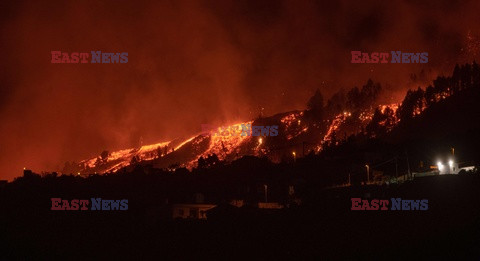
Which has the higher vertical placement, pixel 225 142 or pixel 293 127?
pixel 293 127

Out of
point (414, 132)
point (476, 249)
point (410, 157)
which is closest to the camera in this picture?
point (476, 249)

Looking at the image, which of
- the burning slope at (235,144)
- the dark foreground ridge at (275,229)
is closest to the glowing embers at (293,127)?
the burning slope at (235,144)

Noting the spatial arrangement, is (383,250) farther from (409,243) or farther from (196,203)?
(196,203)

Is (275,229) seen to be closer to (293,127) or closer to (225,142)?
(225,142)

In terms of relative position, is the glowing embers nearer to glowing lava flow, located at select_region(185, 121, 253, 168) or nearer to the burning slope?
the burning slope

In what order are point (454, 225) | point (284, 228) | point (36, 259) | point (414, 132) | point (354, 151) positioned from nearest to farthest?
point (454, 225)
point (284, 228)
point (36, 259)
point (354, 151)
point (414, 132)

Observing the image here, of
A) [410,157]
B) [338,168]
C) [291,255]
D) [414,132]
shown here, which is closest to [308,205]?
[291,255]

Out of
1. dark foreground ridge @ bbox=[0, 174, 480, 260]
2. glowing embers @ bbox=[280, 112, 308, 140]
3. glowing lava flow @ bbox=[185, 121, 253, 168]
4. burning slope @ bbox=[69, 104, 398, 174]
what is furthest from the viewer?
glowing embers @ bbox=[280, 112, 308, 140]

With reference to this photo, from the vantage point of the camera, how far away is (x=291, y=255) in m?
33.0

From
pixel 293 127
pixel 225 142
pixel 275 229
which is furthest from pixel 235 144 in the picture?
pixel 275 229

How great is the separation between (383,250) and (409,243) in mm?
1646

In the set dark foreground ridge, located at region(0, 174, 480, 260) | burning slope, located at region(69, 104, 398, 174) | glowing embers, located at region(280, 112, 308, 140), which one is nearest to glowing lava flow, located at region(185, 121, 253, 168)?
burning slope, located at region(69, 104, 398, 174)

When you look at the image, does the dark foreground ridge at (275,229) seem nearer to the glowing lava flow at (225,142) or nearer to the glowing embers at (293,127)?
the glowing lava flow at (225,142)

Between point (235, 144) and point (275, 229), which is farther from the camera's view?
point (235, 144)
